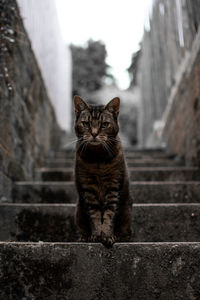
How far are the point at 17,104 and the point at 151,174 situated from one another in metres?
1.50

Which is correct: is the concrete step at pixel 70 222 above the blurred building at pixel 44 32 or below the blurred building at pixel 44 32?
below

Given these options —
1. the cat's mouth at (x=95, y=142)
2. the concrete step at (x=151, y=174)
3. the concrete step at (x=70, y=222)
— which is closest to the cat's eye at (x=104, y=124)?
the cat's mouth at (x=95, y=142)

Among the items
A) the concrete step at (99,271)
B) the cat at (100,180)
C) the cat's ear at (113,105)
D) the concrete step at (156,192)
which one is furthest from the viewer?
the concrete step at (156,192)

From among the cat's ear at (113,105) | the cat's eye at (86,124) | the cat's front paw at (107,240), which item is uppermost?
the cat's ear at (113,105)

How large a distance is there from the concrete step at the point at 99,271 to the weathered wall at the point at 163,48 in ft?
8.94

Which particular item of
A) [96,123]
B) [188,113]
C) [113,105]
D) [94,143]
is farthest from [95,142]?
[188,113]

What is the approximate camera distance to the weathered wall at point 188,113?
3224 mm

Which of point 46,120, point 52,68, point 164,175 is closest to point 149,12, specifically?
point 52,68

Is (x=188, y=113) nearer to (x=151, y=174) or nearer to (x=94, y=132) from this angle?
(x=151, y=174)

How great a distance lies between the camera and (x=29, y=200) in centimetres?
267

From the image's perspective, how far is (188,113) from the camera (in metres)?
3.61

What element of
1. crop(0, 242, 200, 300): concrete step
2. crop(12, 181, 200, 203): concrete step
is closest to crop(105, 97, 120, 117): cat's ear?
crop(12, 181, 200, 203): concrete step

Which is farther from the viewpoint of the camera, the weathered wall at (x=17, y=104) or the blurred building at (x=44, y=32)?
the blurred building at (x=44, y=32)

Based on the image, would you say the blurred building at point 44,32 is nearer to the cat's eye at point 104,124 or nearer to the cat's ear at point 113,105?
the cat's ear at point 113,105
